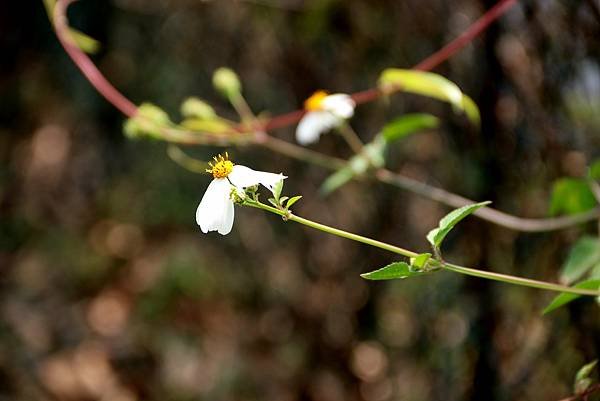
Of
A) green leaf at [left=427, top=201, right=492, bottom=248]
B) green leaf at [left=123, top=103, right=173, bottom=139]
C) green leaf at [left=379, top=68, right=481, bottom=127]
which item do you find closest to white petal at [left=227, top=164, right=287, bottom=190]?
green leaf at [left=427, top=201, right=492, bottom=248]

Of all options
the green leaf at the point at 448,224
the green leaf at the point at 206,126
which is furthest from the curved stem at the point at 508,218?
the green leaf at the point at 448,224

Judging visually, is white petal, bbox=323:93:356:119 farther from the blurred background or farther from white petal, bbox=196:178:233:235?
white petal, bbox=196:178:233:235

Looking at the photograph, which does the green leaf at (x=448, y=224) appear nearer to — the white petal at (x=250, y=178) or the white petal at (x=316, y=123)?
the white petal at (x=250, y=178)

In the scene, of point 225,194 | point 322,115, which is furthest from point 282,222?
point 225,194

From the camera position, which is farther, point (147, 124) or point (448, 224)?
point (147, 124)

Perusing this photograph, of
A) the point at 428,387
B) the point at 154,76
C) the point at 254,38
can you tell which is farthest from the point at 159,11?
the point at 428,387

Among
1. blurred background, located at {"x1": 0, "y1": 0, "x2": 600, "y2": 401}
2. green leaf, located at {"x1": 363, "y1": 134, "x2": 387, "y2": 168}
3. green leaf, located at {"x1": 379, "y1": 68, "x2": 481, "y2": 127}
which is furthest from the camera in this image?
blurred background, located at {"x1": 0, "y1": 0, "x2": 600, "y2": 401}

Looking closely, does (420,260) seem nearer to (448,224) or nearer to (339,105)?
(448,224)
